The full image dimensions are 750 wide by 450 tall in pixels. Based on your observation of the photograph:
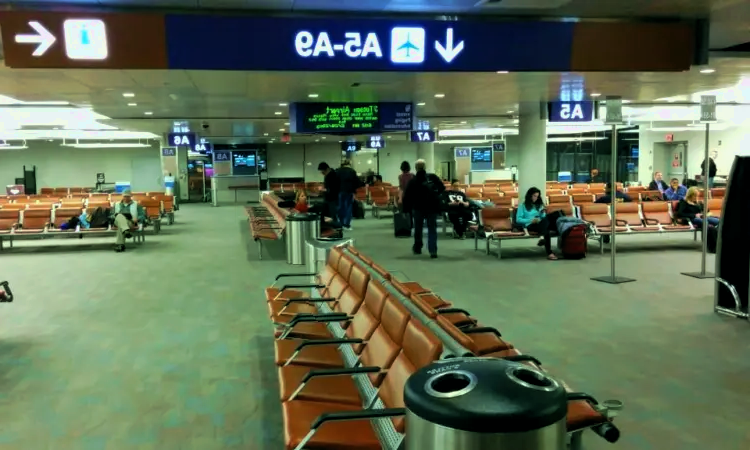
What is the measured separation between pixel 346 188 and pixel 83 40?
11016 mm

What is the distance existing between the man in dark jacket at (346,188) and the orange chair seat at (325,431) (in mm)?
12905

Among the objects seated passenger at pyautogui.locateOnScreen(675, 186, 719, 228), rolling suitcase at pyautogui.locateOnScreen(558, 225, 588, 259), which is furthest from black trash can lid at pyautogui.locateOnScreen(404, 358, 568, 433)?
seated passenger at pyautogui.locateOnScreen(675, 186, 719, 228)

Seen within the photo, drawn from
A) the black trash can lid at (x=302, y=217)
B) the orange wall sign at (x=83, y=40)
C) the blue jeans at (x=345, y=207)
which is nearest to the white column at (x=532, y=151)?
the blue jeans at (x=345, y=207)

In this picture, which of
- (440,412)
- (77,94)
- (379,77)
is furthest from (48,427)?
(77,94)

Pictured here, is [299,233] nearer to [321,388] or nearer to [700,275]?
[700,275]

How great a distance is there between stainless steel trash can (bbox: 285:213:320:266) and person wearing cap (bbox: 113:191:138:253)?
4.39m

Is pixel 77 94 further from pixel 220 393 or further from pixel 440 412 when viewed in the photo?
pixel 440 412

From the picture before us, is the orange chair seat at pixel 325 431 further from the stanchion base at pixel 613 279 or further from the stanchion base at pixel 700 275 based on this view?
the stanchion base at pixel 700 275

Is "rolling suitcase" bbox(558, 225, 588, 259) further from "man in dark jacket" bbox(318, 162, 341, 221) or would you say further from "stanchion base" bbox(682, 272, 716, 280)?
"man in dark jacket" bbox(318, 162, 341, 221)

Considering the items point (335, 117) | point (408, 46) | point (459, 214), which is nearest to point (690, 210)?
point (459, 214)

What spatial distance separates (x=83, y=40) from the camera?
5.29 meters

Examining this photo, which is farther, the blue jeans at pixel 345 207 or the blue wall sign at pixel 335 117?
the blue jeans at pixel 345 207

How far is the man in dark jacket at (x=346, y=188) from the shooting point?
16.1m

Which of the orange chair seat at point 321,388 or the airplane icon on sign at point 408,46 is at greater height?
the airplane icon on sign at point 408,46
